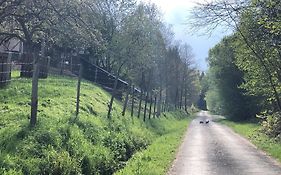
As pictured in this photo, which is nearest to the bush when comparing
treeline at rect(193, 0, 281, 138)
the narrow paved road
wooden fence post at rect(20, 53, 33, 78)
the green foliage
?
treeline at rect(193, 0, 281, 138)

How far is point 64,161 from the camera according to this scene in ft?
34.3

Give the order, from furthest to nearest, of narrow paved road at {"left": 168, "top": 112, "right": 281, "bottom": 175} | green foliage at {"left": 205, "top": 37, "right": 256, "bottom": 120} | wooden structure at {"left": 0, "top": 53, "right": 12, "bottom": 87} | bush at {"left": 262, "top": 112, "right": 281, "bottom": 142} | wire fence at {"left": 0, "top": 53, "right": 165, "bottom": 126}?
1. green foliage at {"left": 205, "top": 37, "right": 256, "bottom": 120}
2. bush at {"left": 262, "top": 112, "right": 281, "bottom": 142}
3. wooden structure at {"left": 0, "top": 53, "right": 12, "bottom": 87}
4. narrow paved road at {"left": 168, "top": 112, "right": 281, "bottom": 175}
5. wire fence at {"left": 0, "top": 53, "right": 165, "bottom": 126}

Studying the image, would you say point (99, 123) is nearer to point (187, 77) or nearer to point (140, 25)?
point (140, 25)

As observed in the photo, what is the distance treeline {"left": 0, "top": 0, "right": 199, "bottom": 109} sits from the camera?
13.4 meters

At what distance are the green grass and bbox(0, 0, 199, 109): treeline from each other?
7.51ft

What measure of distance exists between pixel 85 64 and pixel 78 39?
29.7 m

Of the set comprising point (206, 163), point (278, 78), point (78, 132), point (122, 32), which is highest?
point (122, 32)

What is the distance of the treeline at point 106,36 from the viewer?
13359mm

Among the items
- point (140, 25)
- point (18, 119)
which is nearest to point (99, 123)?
point (18, 119)

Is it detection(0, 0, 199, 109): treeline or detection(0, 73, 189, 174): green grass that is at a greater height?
detection(0, 0, 199, 109): treeline

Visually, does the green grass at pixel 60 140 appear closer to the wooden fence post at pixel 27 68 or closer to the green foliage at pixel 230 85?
the wooden fence post at pixel 27 68

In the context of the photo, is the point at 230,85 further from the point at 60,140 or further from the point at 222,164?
the point at 60,140

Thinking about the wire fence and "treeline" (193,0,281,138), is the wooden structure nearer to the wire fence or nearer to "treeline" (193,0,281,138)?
the wire fence

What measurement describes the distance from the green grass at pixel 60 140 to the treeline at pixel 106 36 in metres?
2.29
